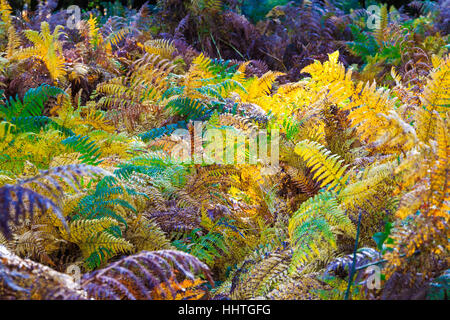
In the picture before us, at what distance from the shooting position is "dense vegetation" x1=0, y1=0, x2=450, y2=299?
4.70 ft

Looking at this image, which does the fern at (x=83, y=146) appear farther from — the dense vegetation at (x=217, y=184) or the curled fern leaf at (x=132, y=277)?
the curled fern leaf at (x=132, y=277)

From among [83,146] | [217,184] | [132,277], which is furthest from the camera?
[217,184]

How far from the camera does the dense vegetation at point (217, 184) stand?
4.70 ft

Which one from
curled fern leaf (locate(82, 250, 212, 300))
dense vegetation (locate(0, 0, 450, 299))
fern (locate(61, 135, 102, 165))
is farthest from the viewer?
fern (locate(61, 135, 102, 165))

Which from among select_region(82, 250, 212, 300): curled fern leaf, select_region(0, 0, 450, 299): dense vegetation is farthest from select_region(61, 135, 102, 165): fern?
select_region(82, 250, 212, 300): curled fern leaf

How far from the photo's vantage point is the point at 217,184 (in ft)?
8.60

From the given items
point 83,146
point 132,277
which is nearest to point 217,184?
point 83,146

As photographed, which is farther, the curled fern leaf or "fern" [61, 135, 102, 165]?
"fern" [61, 135, 102, 165]

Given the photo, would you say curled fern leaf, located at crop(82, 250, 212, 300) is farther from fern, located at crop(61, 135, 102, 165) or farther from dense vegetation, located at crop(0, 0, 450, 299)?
fern, located at crop(61, 135, 102, 165)

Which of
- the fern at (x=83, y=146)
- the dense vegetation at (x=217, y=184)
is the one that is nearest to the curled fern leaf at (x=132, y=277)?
the dense vegetation at (x=217, y=184)

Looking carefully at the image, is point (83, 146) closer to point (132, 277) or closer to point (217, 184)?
point (217, 184)

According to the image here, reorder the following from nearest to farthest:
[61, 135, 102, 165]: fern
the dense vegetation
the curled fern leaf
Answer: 1. the curled fern leaf
2. the dense vegetation
3. [61, 135, 102, 165]: fern
